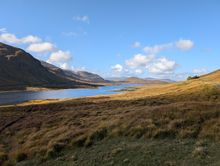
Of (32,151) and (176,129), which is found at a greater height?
(176,129)

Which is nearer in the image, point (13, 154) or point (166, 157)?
point (166, 157)

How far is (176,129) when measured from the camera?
2370 cm

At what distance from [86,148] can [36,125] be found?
13.9m

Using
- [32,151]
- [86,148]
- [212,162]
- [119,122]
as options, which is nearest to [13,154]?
[32,151]

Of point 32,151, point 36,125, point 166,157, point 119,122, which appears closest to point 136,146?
point 166,157

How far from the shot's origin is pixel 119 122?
1069 inches

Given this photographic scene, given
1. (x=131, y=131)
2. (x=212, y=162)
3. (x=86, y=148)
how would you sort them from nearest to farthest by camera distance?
(x=212, y=162) < (x=86, y=148) < (x=131, y=131)

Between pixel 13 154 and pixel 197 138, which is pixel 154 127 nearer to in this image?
pixel 197 138

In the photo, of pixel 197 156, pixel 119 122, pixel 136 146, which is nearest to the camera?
pixel 197 156

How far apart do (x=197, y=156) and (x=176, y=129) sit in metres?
5.94

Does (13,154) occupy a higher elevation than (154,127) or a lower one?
lower

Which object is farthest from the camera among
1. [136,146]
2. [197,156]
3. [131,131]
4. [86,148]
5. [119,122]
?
[119,122]

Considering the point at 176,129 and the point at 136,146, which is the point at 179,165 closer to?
the point at 136,146

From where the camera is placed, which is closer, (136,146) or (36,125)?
(136,146)
